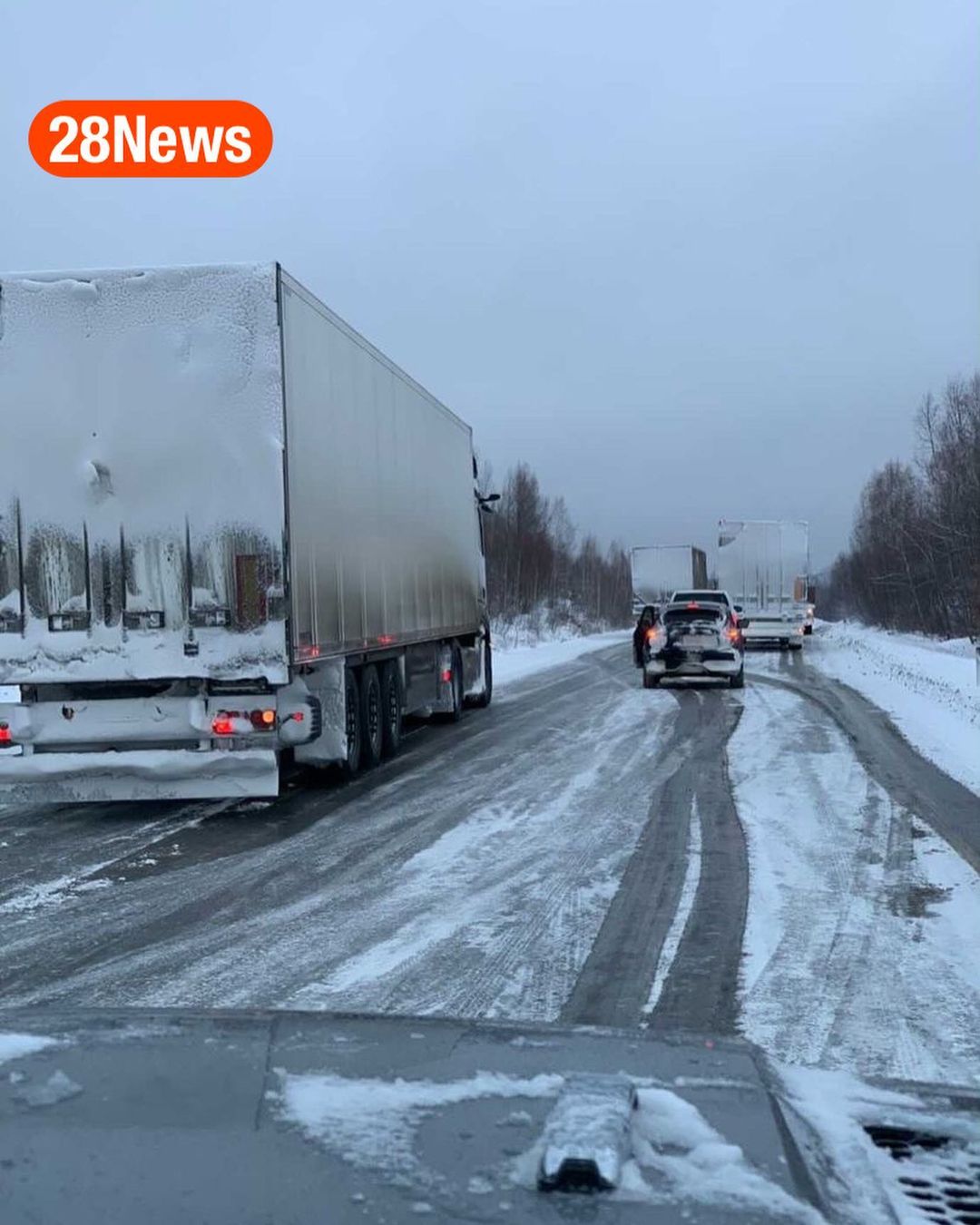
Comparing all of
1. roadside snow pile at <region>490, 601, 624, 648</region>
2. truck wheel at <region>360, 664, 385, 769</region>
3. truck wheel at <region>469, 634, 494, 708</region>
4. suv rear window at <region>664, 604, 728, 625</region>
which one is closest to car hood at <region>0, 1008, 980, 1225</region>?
truck wheel at <region>360, 664, 385, 769</region>

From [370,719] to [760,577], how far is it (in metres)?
30.1

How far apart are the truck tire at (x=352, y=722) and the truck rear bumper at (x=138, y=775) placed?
194 centimetres

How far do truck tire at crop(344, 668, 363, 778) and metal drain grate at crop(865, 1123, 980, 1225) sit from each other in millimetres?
9859

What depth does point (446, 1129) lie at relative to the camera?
2.58 meters

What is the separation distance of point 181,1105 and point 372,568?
11.1 m

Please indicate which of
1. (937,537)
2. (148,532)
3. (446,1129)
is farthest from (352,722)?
(937,537)

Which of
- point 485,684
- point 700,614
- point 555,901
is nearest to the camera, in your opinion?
point 555,901

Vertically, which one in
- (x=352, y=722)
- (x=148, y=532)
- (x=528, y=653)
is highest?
(x=148, y=532)

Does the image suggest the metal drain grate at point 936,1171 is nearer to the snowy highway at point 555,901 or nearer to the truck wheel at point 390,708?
the snowy highway at point 555,901

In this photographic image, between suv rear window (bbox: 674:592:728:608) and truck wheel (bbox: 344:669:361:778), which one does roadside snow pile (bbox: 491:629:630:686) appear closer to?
suv rear window (bbox: 674:592:728:608)

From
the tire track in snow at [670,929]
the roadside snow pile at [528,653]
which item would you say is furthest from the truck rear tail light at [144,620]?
the roadside snow pile at [528,653]

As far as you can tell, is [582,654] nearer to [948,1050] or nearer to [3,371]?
[3,371]

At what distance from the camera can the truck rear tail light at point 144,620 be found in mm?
10359

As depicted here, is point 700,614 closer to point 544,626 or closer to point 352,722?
point 352,722
